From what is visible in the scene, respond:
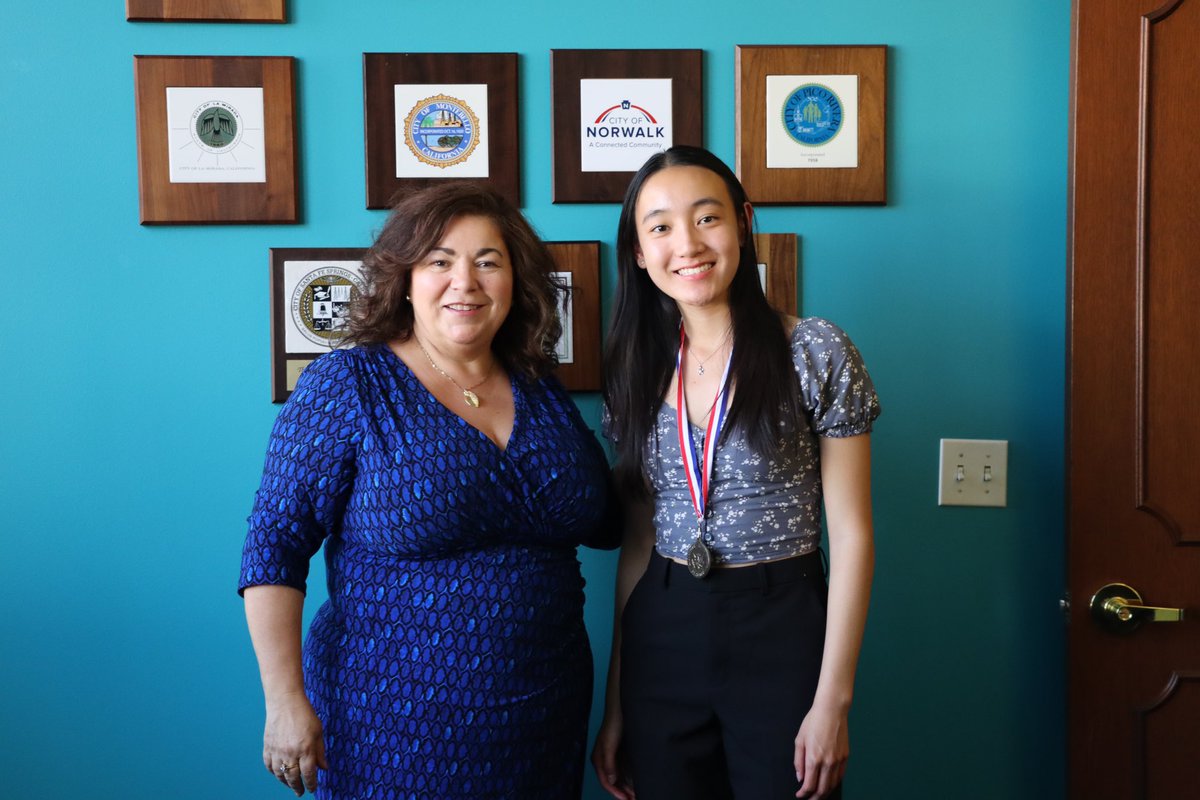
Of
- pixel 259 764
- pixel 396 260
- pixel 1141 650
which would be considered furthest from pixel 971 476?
pixel 259 764

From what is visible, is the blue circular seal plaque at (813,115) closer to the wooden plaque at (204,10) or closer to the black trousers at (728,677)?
the black trousers at (728,677)

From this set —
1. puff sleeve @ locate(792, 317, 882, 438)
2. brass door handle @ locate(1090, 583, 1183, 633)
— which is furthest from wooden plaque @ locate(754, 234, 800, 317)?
brass door handle @ locate(1090, 583, 1183, 633)

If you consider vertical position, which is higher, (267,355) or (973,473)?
(267,355)

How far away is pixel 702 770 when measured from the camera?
1.37 metres

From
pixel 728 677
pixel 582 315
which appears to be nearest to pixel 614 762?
pixel 728 677

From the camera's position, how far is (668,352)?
148cm

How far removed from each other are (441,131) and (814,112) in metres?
0.73

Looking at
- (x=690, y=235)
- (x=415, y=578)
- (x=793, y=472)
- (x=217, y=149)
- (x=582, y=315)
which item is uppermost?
(x=217, y=149)

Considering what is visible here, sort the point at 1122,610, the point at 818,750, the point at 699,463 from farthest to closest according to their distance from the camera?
the point at 1122,610 < the point at 699,463 < the point at 818,750

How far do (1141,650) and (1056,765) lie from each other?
0.31m

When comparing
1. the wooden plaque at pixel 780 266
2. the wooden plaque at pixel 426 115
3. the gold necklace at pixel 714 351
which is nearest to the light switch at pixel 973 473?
the wooden plaque at pixel 780 266

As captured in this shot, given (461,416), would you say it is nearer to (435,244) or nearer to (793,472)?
(435,244)

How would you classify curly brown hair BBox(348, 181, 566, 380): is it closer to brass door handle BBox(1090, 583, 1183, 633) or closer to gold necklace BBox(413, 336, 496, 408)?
gold necklace BBox(413, 336, 496, 408)

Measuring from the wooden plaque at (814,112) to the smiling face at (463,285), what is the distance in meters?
0.59
